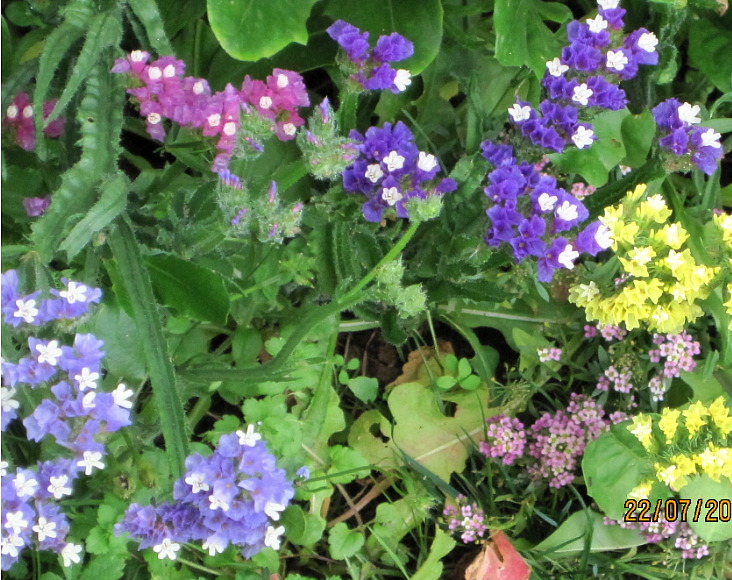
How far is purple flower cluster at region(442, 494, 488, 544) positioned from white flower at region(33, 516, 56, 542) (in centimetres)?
70

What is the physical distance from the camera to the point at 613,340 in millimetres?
1455

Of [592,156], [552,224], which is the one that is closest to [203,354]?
[552,224]

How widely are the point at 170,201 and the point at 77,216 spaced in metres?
0.20

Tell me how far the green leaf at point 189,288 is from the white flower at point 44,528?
342 mm

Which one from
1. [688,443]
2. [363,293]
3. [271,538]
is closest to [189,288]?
[363,293]

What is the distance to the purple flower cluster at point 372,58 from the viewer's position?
979 millimetres

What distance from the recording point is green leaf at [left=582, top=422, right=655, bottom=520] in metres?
1.29

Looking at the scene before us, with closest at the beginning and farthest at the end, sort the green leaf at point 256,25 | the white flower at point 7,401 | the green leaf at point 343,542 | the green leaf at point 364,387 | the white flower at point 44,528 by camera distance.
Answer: the white flower at point 7,401
the white flower at point 44,528
the green leaf at point 256,25
the green leaf at point 343,542
the green leaf at point 364,387

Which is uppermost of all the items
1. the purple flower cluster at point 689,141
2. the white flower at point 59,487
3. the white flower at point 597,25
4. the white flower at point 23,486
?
the white flower at point 597,25

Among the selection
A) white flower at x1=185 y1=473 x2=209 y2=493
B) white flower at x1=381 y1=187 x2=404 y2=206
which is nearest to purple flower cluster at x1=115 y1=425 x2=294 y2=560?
white flower at x1=185 y1=473 x2=209 y2=493

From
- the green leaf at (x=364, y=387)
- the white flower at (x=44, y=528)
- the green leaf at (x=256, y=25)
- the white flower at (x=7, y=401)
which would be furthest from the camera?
the green leaf at (x=364, y=387)

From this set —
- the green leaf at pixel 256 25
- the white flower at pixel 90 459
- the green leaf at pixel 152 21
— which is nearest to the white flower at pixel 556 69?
the green leaf at pixel 256 25

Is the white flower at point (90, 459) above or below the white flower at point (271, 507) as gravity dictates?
above

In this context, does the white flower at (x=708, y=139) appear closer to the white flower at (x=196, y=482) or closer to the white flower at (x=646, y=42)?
the white flower at (x=646, y=42)
